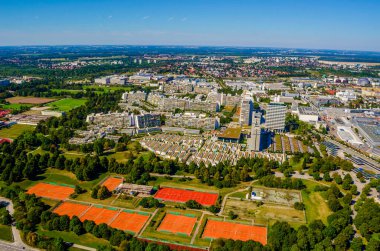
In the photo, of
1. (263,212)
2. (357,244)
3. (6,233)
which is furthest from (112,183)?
(357,244)

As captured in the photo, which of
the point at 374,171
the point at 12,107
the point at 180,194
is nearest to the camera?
the point at 180,194

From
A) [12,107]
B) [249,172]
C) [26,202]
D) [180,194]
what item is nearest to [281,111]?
[249,172]

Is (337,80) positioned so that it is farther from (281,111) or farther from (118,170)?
(118,170)

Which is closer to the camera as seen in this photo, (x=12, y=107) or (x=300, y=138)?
(x=300, y=138)

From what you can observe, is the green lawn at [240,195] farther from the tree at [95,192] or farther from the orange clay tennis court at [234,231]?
the tree at [95,192]

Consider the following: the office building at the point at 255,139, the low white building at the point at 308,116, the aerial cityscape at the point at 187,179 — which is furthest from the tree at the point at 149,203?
the low white building at the point at 308,116

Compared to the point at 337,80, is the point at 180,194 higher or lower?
lower
